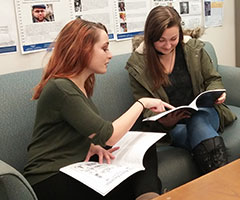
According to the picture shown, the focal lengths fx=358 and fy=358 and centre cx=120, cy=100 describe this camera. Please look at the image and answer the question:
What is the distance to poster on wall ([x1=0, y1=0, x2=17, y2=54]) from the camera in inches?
68.2

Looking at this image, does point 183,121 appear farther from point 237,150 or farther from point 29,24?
point 29,24

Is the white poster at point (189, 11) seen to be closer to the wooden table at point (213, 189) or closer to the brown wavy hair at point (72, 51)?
the brown wavy hair at point (72, 51)

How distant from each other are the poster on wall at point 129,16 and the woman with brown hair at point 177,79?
0.43 metres

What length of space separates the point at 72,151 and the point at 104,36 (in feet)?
1.49

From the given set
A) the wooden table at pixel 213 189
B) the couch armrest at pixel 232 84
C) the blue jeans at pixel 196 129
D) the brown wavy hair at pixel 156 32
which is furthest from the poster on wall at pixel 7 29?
the couch armrest at pixel 232 84

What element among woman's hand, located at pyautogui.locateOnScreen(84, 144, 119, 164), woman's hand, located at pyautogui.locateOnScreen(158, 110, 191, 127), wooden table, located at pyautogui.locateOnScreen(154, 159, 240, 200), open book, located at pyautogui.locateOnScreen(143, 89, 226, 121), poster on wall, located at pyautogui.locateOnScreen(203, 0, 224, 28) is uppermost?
poster on wall, located at pyautogui.locateOnScreen(203, 0, 224, 28)

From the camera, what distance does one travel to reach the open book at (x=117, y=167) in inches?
41.6

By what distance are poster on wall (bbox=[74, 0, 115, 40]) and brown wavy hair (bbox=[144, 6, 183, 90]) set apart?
1.51 ft

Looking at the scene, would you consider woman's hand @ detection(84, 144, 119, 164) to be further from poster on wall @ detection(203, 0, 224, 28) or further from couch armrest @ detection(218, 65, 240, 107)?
poster on wall @ detection(203, 0, 224, 28)

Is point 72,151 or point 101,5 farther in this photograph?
point 101,5

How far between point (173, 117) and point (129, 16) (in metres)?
0.97

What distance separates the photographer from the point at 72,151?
1.31 m

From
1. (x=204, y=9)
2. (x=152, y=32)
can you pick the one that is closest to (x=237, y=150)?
(x=152, y=32)

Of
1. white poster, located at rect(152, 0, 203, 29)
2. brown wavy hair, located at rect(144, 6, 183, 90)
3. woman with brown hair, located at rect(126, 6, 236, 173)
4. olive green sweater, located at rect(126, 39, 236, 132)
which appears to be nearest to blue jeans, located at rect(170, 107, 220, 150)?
woman with brown hair, located at rect(126, 6, 236, 173)
